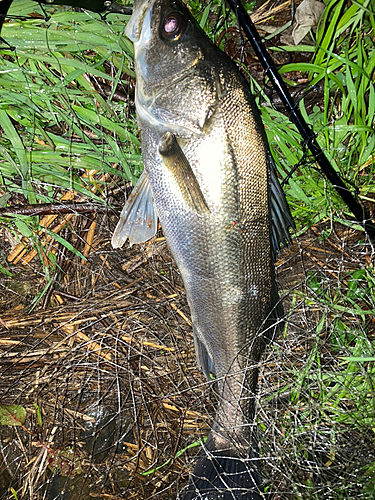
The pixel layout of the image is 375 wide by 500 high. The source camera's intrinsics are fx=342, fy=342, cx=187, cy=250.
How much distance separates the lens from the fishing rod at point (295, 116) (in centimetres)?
239

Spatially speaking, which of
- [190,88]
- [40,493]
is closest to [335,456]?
Answer: [40,493]

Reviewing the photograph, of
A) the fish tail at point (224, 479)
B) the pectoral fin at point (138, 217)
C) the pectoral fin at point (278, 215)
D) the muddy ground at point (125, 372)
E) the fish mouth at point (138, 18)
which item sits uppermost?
the fish mouth at point (138, 18)

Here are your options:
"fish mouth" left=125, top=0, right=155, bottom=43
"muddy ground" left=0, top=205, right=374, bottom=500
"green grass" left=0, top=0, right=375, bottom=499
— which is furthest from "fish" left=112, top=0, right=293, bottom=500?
"green grass" left=0, top=0, right=375, bottom=499

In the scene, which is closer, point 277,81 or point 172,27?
point 172,27

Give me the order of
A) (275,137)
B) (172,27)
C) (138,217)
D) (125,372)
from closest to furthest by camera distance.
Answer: (172,27) < (138,217) < (275,137) < (125,372)

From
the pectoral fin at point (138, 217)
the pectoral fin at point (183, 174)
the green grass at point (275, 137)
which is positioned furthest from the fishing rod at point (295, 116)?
the pectoral fin at point (138, 217)

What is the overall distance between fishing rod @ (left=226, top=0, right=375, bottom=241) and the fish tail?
1.92 meters

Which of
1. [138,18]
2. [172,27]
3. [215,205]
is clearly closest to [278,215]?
[215,205]

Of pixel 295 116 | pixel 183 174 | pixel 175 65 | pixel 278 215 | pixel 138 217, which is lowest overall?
pixel 278 215

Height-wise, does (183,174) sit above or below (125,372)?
above

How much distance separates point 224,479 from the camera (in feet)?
7.89

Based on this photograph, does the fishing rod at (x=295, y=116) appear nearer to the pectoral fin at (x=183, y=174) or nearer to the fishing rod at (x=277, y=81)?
the fishing rod at (x=277, y=81)

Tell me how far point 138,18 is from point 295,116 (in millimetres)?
1225

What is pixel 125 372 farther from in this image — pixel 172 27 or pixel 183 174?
pixel 172 27
